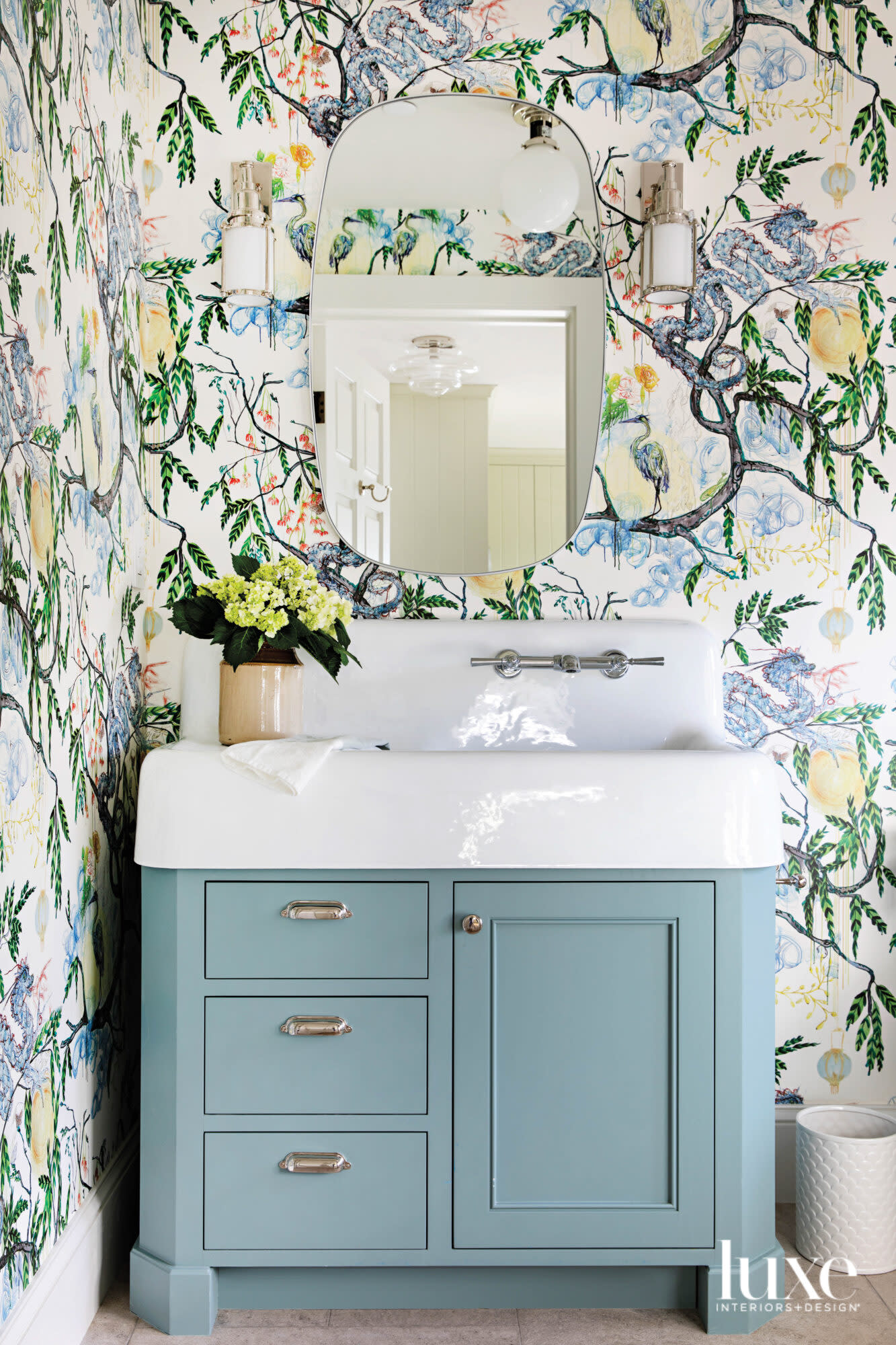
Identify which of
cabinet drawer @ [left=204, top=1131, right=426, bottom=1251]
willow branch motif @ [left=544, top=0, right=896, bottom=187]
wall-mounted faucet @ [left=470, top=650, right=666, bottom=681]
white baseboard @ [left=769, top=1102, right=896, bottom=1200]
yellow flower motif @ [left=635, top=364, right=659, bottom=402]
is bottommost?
white baseboard @ [left=769, top=1102, right=896, bottom=1200]

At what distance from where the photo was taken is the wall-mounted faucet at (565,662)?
196 centimetres

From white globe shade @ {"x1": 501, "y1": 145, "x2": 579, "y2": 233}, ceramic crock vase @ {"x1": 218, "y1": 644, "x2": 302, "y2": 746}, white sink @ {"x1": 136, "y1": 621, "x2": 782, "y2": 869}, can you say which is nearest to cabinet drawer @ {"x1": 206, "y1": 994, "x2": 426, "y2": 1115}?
white sink @ {"x1": 136, "y1": 621, "x2": 782, "y2": 869}

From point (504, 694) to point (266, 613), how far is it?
513 mm

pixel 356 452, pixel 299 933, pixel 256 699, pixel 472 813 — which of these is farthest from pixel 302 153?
pixel 299 933

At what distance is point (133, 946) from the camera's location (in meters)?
1.95

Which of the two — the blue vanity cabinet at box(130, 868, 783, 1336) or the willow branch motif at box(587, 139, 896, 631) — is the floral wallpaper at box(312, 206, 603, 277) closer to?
the willow branch motif at box(587, 139, 896, 631)

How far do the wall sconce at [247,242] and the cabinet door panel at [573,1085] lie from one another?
1.21m

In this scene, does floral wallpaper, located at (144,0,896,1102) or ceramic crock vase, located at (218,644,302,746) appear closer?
ceramic crock vase, located at (218,644,302,746)

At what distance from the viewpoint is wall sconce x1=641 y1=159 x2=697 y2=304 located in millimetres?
1962

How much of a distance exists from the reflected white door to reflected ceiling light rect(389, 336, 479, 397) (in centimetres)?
5

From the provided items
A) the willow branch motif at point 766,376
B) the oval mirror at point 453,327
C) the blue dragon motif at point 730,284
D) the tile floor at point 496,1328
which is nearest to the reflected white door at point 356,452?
the oval mirror at point 453,327

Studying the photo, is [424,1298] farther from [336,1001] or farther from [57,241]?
[57,241]

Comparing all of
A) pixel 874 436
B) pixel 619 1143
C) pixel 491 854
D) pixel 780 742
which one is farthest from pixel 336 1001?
pixel 874 436

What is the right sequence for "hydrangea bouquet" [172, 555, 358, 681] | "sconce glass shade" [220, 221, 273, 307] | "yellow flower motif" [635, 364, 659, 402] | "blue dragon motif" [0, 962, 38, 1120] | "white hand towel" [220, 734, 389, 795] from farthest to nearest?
1. "yellow flower motif" [635, 364, 659, 402]
2. "sconce glass shade" [220, 221, 273, 307]
3. "hydrangea bouquet" [172, 555, 358, 681]
4. "white hand towel" [220, 734, 389, 795]
5. "blue dragon motif" [0, 962, 38, 1120]
